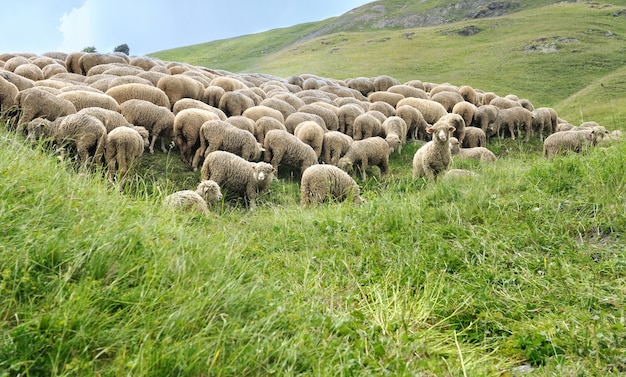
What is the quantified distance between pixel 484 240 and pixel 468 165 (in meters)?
6.65

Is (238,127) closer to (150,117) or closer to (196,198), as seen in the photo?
(150,117)

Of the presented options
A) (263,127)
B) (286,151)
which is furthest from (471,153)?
(263,127)

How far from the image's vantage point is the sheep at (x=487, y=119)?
53.9ft

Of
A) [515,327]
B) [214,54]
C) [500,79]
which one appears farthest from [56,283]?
[214,54]

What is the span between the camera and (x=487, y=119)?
1641 centimetres

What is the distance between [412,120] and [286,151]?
6.53 metres

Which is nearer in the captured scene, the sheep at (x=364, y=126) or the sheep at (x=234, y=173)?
the sheep at (x=234, y=173)

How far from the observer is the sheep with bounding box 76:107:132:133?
8844 millimetres

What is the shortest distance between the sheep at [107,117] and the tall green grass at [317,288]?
4.27 meters

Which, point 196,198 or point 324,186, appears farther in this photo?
point 324,186

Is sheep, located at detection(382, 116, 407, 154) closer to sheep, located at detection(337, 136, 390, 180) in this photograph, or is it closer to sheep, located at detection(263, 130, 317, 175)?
sheep, located at detection(337, 136, 390, 180)

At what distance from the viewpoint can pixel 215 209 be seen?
8133mm

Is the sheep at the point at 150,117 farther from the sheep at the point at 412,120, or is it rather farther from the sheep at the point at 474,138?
the sheep at the point at 474,138

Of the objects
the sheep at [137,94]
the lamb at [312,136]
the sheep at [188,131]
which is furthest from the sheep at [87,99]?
the lamb at [312,136]
